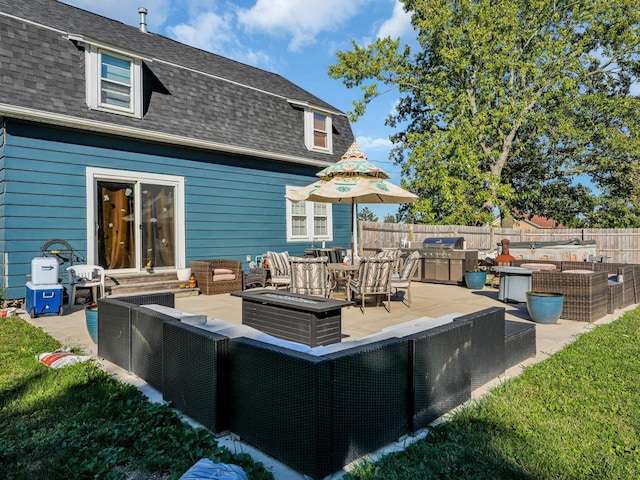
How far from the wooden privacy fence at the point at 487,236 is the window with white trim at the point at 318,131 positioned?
2382mm

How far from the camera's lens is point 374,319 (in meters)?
5.43

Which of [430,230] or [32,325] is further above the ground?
[430,230]

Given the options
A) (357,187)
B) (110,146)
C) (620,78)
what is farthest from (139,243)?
(620,78)

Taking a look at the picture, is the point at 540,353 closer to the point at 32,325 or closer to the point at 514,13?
the point at 32,325

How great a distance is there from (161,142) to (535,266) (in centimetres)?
728

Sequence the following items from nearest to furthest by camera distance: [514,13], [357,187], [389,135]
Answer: [357,187], [514,13], [389,135]

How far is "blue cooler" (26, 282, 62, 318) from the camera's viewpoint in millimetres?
5711

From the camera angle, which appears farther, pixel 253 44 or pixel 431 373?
pixel 253 44

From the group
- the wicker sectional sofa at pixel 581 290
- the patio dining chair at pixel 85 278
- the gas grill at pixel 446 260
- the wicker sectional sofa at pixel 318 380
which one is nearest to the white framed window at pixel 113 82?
the patio dining chair at pixel 85 278

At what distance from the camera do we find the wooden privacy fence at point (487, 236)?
10980mm

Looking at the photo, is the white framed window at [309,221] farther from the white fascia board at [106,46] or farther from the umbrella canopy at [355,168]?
the white fascia board at [106,46]

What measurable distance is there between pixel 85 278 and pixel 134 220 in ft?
4.91

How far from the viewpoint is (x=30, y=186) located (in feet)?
21.7

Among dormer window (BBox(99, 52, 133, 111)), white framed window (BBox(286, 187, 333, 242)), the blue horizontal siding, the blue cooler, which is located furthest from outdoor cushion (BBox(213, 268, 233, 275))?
dormer window (BBox(99, 52, 133, 111))
